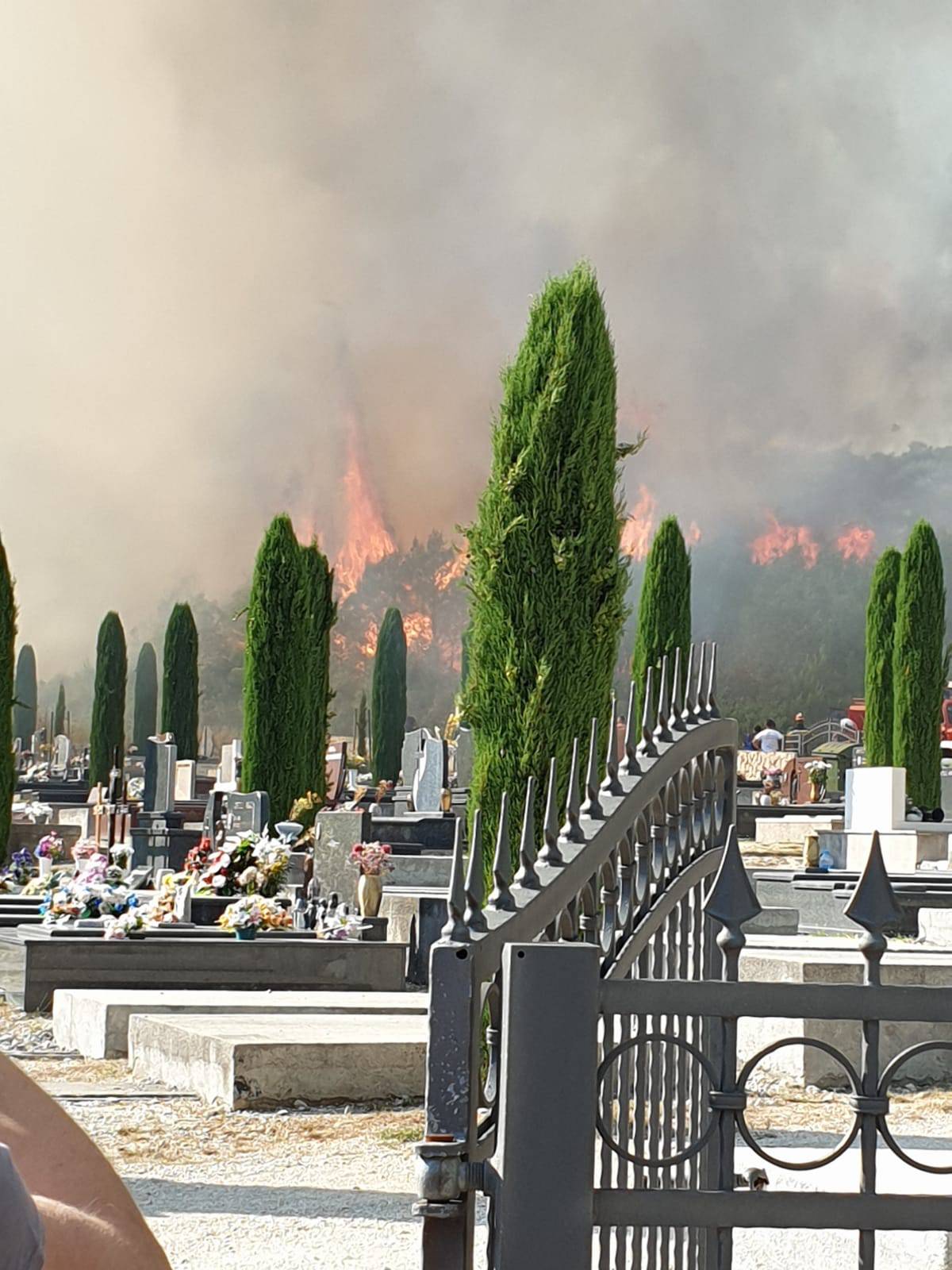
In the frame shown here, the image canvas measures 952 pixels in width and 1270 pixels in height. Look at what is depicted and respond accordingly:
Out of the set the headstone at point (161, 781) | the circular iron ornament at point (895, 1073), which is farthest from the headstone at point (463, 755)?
the circular iron ornament at point (895, 1073)

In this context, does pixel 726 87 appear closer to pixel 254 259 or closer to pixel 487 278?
pixel 487 278

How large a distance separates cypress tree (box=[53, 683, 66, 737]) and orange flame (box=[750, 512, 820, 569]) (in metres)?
21.6

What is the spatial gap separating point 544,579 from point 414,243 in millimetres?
41074

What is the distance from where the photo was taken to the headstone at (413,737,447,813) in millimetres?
21125

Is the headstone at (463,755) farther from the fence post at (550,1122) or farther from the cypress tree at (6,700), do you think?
the fence post at (550,1122)

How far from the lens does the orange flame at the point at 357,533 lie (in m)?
48.4

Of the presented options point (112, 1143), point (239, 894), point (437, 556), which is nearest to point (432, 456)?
point (437, 556)

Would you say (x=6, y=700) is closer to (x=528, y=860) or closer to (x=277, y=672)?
(x=277, y=672)

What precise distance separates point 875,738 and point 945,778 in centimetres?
208

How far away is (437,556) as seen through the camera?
4931 cm

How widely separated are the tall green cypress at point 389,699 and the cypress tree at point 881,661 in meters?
14.3

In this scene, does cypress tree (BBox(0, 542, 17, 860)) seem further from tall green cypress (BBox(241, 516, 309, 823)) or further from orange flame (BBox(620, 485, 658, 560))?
orange flame (BBox(620, 485, 658, 560))

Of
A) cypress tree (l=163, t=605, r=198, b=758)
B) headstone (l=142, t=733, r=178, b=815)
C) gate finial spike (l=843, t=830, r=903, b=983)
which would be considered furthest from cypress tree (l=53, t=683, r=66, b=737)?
gate finial spike (l=843, t=830, r=903, b=983)

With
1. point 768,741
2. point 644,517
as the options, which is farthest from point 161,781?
point 644,517
